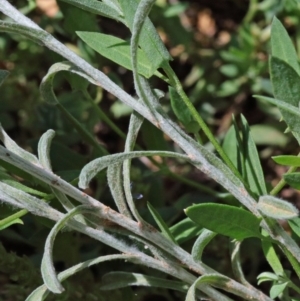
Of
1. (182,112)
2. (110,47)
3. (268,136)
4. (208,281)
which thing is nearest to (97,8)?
(110,47)

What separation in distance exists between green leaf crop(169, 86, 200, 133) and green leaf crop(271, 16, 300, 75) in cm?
19

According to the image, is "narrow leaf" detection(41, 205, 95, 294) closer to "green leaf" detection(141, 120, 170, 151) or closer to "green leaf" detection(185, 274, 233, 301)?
"green leaf" detection(185, 274, 233, 301)

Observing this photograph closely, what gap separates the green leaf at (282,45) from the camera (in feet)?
3.54

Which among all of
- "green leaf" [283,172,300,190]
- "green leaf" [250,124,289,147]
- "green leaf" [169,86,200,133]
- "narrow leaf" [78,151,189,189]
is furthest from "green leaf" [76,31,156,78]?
"green leaf" [250,124,289,147]

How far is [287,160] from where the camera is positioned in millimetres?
969

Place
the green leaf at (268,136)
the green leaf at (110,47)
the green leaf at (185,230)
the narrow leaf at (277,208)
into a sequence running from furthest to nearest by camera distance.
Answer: the green leaf at (268,136), the green leaf at (185,230), the green leaf at (110,47), the narrow leaf at (277,208)

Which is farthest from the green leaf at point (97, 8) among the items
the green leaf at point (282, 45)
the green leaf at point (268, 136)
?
the green leaf at point (268, 136)

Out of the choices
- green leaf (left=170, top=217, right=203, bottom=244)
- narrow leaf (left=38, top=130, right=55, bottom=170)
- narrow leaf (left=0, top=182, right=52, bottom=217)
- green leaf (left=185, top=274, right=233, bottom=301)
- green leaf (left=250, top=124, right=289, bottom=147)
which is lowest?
green leaf (left=250, top=124, right=289, bottom=147)

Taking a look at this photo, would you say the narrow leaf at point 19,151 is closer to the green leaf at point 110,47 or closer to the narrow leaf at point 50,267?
the narrow leaf at point 50,267

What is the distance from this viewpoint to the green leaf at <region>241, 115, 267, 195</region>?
113 cm

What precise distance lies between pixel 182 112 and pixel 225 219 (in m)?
→ 0.25

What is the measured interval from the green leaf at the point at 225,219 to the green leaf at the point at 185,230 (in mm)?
210

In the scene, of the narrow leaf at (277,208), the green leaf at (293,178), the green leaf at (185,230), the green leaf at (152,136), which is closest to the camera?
the narrow leaf at (277,208)

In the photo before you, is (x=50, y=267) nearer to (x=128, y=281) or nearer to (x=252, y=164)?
(x=128, y=281)
